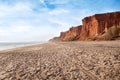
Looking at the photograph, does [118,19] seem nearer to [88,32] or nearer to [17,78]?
[88,32]

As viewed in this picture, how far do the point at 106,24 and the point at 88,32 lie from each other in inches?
573

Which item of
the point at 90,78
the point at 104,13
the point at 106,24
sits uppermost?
the point at 104,13

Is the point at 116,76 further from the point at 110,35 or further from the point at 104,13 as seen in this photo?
the point at 104,13

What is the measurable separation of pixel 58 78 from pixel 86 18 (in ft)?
264

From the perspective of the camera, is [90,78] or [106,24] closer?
[90,78]

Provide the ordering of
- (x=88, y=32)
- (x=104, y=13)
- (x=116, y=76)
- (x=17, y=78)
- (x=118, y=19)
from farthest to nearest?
(x=88, y=32) < (x=104, y=13) < (x=118, y=19) < (x=17, y=78) < (x=116, y=76)

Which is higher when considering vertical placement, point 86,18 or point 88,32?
point 86,18

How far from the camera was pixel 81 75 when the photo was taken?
7.87m

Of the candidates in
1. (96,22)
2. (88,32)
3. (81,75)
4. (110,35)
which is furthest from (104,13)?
(81,75)

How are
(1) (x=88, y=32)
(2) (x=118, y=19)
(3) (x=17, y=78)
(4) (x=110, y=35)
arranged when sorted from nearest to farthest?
(3) (x=17, y=78)
(4) (x=110, y=35)
(2) (x=118, y=19)
(1) (x=88, y=32)

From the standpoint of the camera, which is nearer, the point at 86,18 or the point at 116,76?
the point at 116,76

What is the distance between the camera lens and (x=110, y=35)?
47.9m

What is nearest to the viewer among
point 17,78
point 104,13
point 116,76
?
point 116,76

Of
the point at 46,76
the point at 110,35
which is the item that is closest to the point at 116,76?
the point at 46,76
